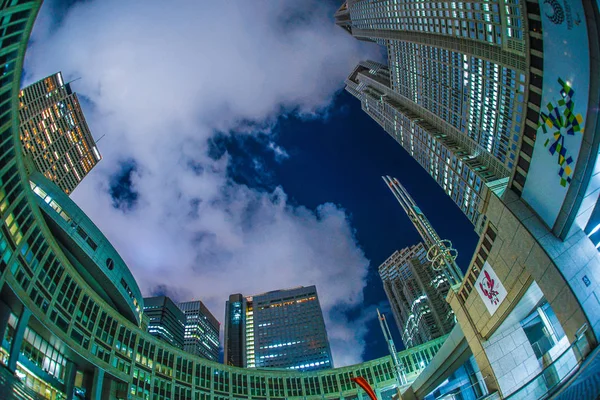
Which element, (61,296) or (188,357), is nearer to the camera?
(61,296)

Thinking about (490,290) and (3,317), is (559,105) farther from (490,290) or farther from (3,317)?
(3,317)

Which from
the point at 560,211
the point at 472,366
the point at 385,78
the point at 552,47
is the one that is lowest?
the point at 472,366

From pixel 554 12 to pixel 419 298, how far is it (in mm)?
160468

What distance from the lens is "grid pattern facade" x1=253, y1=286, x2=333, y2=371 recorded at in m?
169

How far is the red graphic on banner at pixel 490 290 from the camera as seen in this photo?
30.7 m

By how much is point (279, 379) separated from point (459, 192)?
260 feet

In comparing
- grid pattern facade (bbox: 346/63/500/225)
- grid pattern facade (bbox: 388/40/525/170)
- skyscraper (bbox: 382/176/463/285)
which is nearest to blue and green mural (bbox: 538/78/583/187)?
skyscraper (bbox: 382/176/463/285)

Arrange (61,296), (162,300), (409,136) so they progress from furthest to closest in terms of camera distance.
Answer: (162,300) → (409,136) → (61,296)

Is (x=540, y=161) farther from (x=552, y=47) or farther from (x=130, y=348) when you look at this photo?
(x=130, y=348)

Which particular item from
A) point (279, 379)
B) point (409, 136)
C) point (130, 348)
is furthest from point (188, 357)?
point (409, 136)

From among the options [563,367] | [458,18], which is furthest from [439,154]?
[563,367]

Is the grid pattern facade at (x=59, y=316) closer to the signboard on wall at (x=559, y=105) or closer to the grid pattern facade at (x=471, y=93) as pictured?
the signboard on wall at (x=559, y=105)

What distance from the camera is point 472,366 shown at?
139 ft

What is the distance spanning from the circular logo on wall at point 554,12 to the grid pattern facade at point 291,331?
17277 cm
